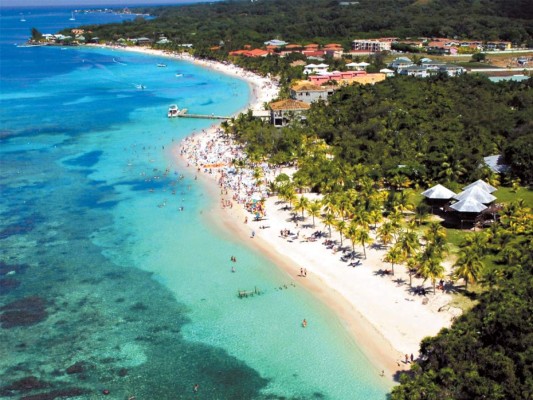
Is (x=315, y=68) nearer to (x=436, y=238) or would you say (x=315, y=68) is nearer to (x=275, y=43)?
(x=275, y=43)

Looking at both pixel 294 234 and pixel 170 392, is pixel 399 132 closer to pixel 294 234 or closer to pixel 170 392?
pixel 294 234

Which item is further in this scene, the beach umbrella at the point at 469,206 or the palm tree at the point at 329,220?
the beach umbrella at the point at 469,206

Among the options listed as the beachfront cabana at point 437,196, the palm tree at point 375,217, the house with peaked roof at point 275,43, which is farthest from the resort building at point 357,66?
the palm tree at point 375,217

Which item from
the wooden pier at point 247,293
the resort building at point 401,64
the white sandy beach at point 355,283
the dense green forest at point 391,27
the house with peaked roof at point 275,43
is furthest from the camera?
the dense green forest at point 391,27

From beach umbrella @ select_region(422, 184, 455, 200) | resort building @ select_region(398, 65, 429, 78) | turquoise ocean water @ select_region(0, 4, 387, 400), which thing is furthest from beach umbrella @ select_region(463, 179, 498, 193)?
resort building @ select_region(398, 65, 429, 78)

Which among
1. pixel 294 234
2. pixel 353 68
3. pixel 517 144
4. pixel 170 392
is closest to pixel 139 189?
pixel 294 234

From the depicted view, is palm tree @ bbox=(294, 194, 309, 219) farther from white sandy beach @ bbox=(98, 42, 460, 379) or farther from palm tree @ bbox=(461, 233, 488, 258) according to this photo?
palm tree @ bbox=(461, 233, 488, 258)

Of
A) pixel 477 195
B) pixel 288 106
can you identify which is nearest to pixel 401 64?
pixel 288 106

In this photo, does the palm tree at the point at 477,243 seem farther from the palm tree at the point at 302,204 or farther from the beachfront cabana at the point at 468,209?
the palm tree at the point at 302,204
